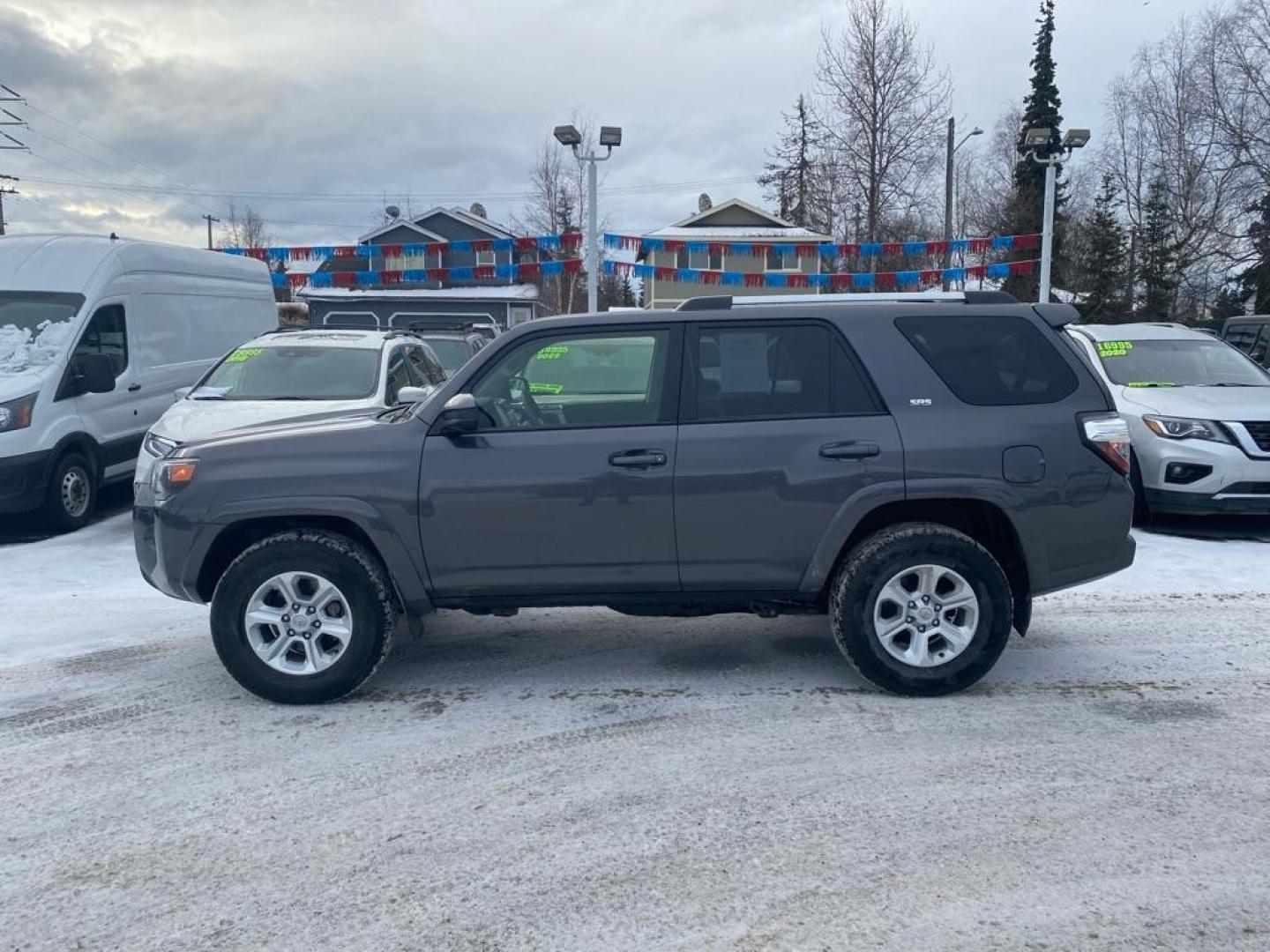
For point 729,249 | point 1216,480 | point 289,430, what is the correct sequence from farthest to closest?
point 729,249, point 1216,480, point 289,430

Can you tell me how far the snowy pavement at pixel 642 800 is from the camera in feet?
9.65

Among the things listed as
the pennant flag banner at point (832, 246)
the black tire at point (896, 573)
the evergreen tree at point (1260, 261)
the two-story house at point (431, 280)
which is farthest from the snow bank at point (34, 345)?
the evergreen tree at point (1260, 261)

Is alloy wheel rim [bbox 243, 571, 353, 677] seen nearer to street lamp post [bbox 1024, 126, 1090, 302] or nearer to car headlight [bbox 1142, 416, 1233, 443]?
car headlight [bbox 1142, 416, 1233, 443]

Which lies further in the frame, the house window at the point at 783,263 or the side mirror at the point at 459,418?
the house window at the point at 783,263

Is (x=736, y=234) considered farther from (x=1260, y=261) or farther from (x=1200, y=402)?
(x=1200, y=402)

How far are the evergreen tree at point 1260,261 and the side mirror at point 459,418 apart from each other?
30415 mm

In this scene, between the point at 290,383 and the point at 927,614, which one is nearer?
the point at 927,614

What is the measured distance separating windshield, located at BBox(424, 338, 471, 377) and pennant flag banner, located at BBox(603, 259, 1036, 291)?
33.9 feet

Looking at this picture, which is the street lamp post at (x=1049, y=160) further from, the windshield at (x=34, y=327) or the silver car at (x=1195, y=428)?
the windshield at (x=34, y=327)

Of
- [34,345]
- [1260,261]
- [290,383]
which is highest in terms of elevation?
[1260,261]

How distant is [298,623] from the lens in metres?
4.62

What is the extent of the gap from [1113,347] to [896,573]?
21.8ft

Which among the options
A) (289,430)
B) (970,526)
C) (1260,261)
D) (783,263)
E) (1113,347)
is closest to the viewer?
(289,430)

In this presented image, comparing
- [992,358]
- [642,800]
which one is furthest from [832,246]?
[642,800]
